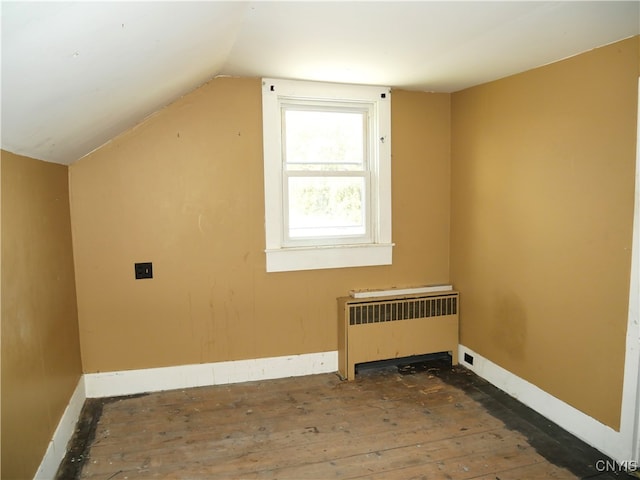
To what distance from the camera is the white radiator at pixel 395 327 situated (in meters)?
3.36

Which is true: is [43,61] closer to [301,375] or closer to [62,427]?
[62,427]

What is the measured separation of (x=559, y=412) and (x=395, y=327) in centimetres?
123

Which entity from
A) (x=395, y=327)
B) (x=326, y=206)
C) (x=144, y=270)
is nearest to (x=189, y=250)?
(x=144, y=270)

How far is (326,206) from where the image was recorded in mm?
3449

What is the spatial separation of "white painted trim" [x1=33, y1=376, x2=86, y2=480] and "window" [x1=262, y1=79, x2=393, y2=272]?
1522 millimetres

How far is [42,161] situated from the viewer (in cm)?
233

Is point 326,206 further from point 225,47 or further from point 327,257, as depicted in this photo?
point 225,47

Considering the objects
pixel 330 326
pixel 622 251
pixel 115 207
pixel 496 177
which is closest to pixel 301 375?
pixel 330 326

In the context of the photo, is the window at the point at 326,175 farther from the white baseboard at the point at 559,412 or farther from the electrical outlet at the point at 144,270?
the white baseboard at the point at 559,412

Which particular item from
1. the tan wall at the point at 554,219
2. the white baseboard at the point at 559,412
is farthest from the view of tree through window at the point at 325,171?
the white baseboard at the point at 559,412

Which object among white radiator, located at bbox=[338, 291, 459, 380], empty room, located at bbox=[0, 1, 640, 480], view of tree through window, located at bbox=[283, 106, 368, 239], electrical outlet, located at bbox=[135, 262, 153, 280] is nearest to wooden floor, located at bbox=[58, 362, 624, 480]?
empty room, located at bbox=[0, 1, 640, 480]

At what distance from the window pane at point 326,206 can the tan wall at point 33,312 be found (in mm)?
1584

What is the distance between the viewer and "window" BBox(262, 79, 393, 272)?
Answer: 325cm

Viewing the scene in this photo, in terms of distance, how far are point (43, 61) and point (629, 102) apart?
2.57m
